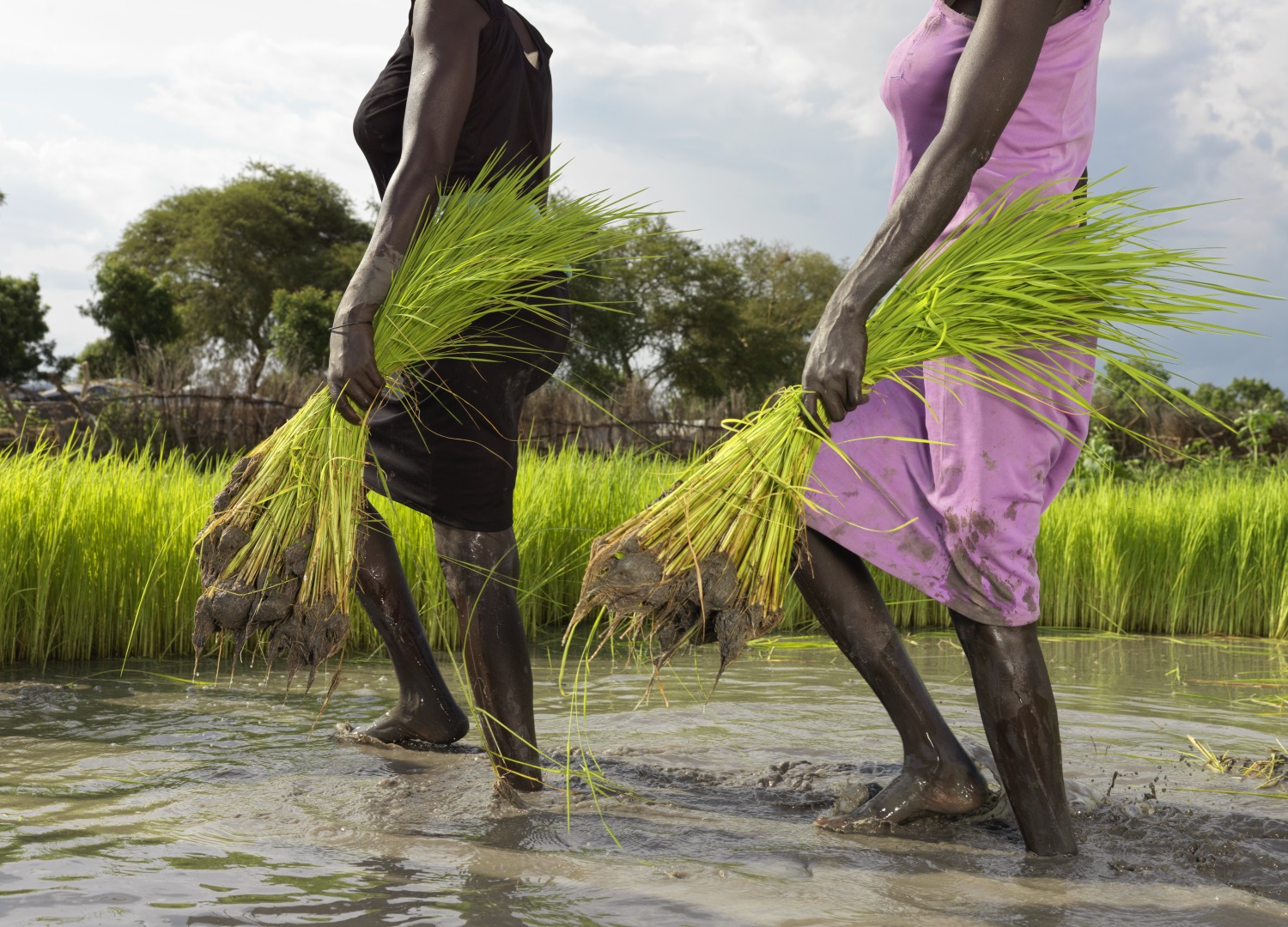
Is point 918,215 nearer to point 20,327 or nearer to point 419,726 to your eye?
point 419,726

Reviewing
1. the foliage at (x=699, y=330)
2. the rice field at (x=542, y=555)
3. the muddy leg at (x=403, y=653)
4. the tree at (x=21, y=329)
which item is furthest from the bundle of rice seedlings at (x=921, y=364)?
the foliage at (x=699, y=330)

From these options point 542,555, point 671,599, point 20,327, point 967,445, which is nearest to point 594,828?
point 671,599

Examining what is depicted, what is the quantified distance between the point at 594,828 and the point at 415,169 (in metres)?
1.36

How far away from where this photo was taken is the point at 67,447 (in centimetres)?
464

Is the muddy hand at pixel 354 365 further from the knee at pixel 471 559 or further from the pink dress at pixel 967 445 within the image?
the pink dress at pixel 967 445

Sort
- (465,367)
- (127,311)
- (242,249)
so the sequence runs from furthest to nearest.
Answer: (242,249) < (127,311) < (465,367)

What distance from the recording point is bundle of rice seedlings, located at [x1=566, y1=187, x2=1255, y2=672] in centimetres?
192

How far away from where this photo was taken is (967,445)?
202 centimetres

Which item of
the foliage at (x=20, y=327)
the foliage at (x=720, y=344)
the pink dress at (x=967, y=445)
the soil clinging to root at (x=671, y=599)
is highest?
the foliage at (x=720, y=344)

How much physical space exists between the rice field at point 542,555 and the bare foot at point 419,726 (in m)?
0.74

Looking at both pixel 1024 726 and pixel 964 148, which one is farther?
pixel 1024 726

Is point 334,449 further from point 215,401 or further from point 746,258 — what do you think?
point 746,258

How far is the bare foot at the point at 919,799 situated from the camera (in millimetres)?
2205

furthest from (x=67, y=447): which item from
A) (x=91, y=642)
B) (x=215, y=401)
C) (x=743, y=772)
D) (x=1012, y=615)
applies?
(x=215, y=401)
